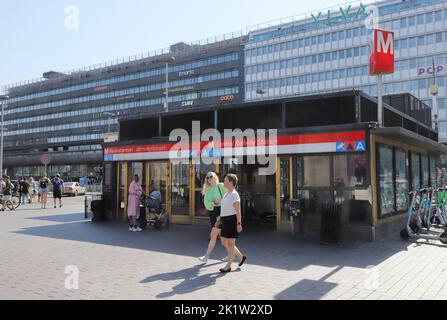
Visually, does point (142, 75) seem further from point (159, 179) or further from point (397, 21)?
point (159, 179)

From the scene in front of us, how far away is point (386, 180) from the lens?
11617mm

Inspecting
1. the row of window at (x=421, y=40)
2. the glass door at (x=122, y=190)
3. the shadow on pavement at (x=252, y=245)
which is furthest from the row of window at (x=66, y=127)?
the shadow on pavement at (x=252, y=245)

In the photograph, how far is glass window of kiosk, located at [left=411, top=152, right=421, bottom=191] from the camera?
48.1 feet

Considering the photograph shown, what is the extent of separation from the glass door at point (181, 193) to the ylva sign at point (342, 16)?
2461 inches

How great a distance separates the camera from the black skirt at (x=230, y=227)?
7.38m

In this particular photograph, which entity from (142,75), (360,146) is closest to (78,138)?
(142,75)

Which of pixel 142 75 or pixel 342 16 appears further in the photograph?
pixel 142 75

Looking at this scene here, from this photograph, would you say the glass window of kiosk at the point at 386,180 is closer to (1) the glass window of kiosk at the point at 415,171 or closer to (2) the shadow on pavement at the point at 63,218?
(1) the glass window of kiosk at the point at 415,171

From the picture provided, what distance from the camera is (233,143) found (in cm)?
1284

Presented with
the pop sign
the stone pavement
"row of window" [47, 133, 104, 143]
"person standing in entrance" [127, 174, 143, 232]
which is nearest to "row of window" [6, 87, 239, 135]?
"row of window" [47, 133, 104, 143]

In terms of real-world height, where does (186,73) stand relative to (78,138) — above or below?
above

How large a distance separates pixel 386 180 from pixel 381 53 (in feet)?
11.1
